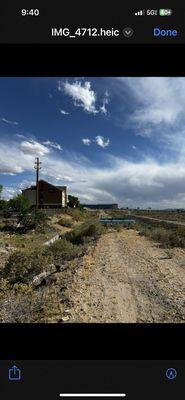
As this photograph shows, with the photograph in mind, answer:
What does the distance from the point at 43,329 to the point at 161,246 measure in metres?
20.8

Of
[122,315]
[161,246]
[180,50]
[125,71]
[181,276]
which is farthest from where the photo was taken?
[161,246]

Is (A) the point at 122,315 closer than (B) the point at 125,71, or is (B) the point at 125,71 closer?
(B) the point at 125,71
